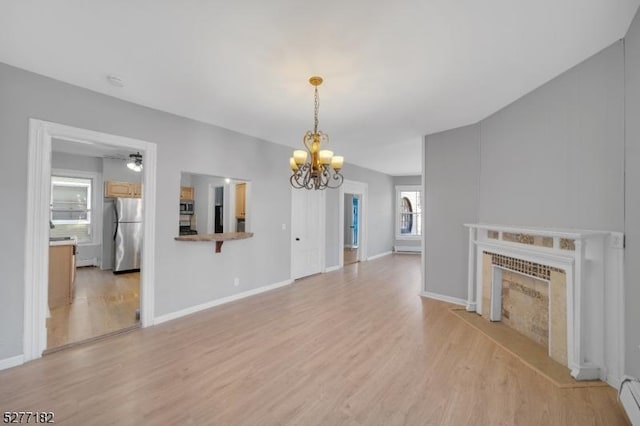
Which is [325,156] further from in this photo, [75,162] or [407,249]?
[407,249]

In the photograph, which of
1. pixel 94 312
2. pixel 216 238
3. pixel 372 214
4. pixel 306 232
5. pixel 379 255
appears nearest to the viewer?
pixel 94 312

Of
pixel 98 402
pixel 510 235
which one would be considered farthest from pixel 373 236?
pixel 98 402

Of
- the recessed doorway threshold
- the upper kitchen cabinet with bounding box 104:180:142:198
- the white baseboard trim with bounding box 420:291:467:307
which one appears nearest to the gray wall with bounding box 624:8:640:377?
the white baseboard trim with bounding box 420:291:467:307

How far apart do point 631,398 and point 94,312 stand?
18.1 ft

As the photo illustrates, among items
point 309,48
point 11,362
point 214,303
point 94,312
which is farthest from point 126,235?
point 309,48

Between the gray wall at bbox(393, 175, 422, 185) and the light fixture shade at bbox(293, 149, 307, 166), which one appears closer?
the light fixture shade at bbox(293, 149, 307, 166)

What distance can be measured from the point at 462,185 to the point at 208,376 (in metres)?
4.14

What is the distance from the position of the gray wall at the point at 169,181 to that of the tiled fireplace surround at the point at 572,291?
140 inches

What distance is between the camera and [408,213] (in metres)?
9.92

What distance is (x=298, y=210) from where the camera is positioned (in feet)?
19.2

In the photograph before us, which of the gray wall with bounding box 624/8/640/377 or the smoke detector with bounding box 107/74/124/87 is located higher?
the smoke detector with bounding box 107/74/124/87

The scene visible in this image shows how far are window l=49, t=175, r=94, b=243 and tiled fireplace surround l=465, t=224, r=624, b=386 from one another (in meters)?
8.27

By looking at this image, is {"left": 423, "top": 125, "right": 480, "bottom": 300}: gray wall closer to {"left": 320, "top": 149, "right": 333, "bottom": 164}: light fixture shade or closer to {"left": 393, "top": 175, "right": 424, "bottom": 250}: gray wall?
{"left": 320, "top": 149, "right": 333, "bottom": 164}: light fixture shade

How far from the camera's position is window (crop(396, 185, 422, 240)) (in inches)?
386
